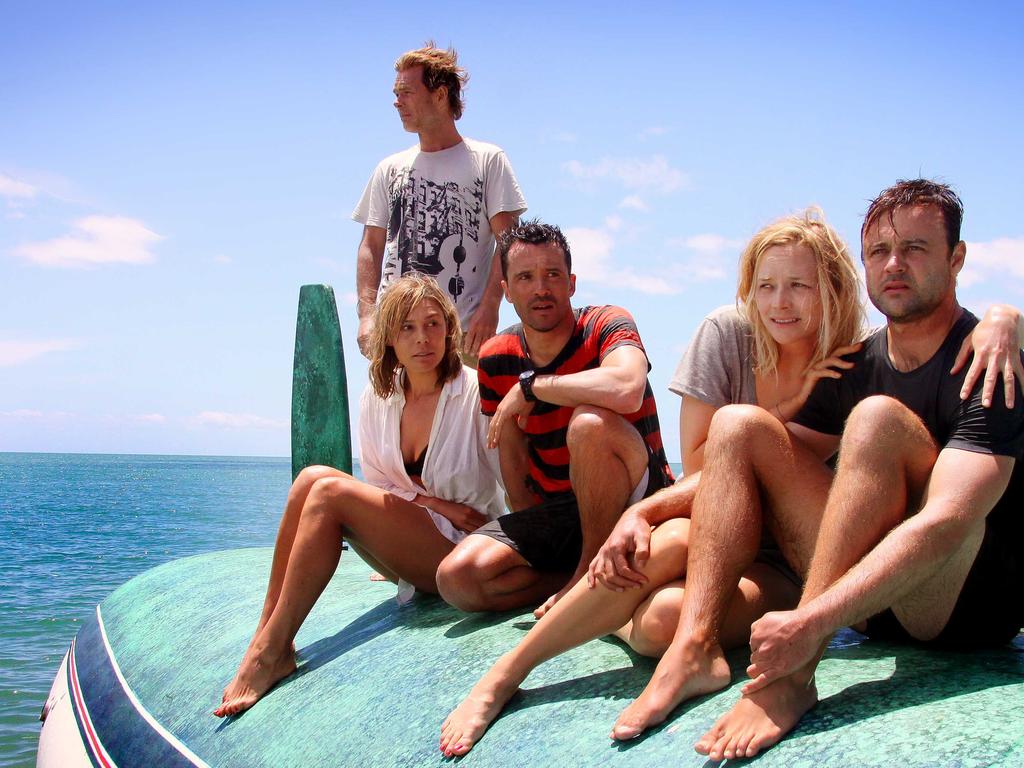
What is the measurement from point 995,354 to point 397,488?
2512 mm

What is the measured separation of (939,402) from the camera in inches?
106

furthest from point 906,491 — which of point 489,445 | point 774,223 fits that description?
point 489,445

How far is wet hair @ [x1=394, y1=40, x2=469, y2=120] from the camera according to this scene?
213 inches

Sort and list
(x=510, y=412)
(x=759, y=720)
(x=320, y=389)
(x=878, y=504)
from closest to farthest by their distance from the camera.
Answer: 1. (x=759, y=720)
2. (x=878, y=504)
3. (x=510, y=412)
4. (x=320, y=389)

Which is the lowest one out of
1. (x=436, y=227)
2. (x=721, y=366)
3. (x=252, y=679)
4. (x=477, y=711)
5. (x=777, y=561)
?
(x=252, y=679)

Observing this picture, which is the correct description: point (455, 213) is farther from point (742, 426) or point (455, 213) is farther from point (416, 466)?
point (742, 426)

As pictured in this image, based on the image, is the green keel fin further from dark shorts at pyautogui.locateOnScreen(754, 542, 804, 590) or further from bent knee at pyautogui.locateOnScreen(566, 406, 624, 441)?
dark shorts at pyautogui.locateOnScreen(754, 542, 804, 590)

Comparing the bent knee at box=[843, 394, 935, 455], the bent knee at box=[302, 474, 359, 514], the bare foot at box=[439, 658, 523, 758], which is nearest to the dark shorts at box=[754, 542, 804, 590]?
the bent knee at box=[843, 394, 935, 455]

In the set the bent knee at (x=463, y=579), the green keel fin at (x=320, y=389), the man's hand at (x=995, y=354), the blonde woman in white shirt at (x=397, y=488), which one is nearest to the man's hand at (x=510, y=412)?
the blonde woman in white shirt at (x=397, y=488)

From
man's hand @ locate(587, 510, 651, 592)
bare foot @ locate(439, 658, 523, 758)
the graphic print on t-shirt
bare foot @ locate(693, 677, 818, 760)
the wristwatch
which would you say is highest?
the graphic print on t-shirt

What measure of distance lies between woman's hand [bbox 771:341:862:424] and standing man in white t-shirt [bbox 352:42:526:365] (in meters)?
2.37

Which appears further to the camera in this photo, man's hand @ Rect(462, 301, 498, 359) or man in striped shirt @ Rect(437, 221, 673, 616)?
man's hand @ Rect(462, 301, 498, 359)

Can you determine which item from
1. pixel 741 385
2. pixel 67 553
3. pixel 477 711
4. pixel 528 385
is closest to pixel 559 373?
pixel 528 385

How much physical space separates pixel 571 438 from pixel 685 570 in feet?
2.49
